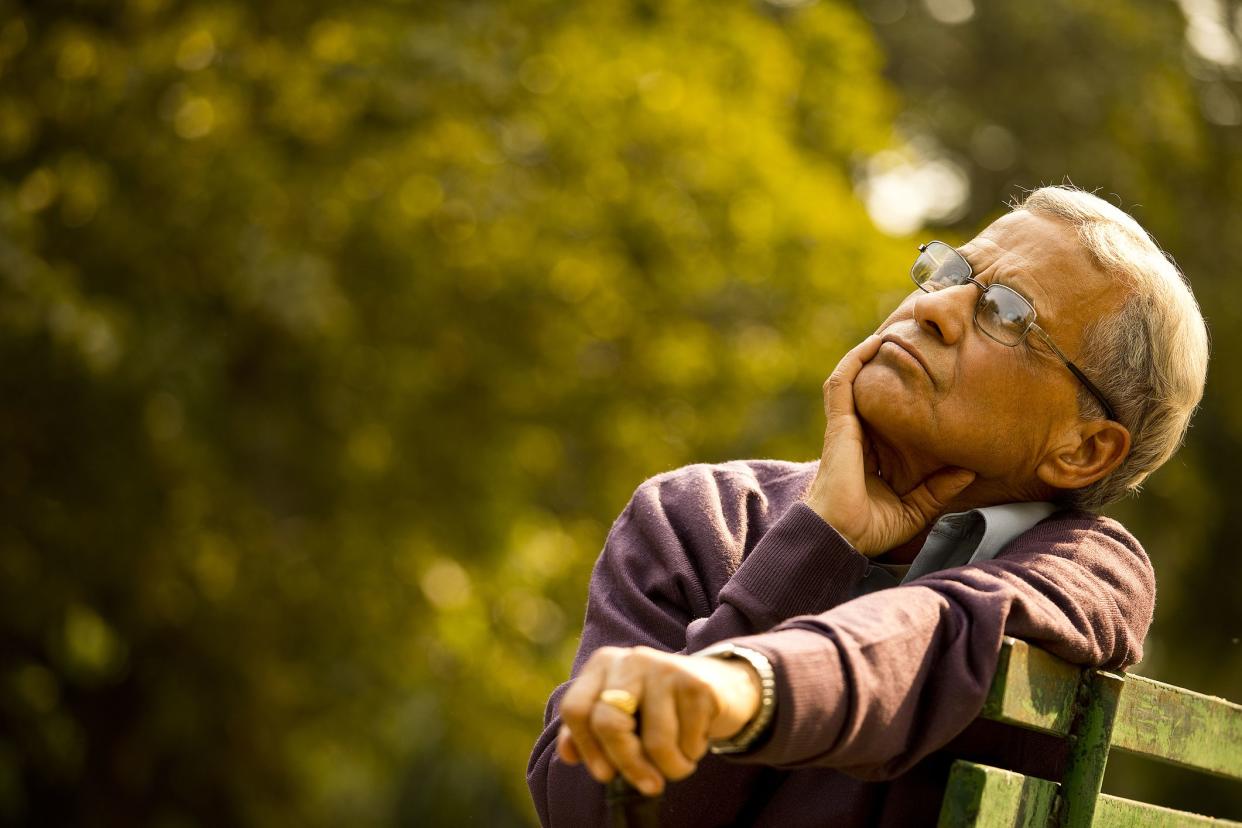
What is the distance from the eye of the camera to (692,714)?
5.19ft

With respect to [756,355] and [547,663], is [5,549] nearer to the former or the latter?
[547,663]

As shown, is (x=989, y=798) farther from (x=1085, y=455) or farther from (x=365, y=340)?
(x=365, y=340)

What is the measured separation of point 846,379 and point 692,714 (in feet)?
3.23

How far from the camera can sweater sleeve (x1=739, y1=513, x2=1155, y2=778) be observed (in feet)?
5.69

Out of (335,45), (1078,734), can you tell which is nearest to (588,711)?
(1078,734)

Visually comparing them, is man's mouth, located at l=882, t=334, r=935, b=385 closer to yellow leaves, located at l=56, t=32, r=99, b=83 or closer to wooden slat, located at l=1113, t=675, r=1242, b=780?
wooden slat, located at l=1113, t=675, r=1242, b=780

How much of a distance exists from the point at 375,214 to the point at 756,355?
229 cm

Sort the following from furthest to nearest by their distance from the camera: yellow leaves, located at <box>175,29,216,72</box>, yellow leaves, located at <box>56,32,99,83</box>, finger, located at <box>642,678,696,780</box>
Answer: yellow leaves, located at <box>175,29,216,72</box> < yellow leaves, located at <box>56,32,99,83</box> < finger, located at <box>642,678,696,780</box>

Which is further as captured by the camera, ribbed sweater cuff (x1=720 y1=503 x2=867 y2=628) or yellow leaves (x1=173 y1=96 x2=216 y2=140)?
yellow leaves (x1=173 y1=96 x2=216 y2=140)

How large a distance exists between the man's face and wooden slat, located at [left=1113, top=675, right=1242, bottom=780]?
42 centimetres

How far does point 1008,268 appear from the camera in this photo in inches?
96.8

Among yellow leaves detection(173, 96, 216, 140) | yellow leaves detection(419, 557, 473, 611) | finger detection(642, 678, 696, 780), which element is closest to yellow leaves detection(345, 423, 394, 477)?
yellow leaves detection(419, 557, 473, 611)

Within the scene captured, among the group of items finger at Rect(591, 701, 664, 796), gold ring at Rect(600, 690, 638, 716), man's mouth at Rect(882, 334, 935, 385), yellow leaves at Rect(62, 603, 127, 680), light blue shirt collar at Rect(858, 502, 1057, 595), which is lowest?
yellow leaves at Rect(62, 603, 127, 680)

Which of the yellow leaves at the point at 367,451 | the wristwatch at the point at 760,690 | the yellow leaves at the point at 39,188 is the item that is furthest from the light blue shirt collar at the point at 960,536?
the yellow leaves at the point at 367,451
